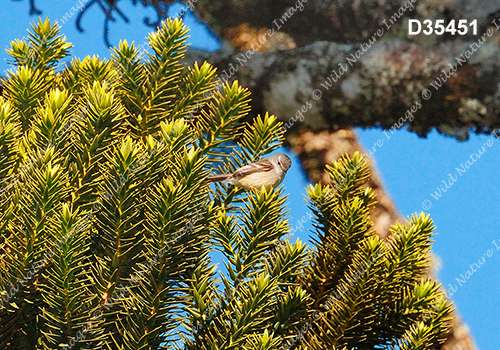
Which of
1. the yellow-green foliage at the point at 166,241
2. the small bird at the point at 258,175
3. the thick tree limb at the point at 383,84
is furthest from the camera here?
the thick tree limb at the point at 383,84

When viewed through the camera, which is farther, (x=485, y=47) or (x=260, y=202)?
(x=485, y=47)

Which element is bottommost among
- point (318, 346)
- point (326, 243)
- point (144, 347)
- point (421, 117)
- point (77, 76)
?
point (318, 346)

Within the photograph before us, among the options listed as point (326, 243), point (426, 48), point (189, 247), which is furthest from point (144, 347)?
point (426, 48)

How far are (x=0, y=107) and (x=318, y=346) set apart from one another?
1291 mm

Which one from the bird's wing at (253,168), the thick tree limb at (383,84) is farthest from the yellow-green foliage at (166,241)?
the thick tree limb at (383,84)

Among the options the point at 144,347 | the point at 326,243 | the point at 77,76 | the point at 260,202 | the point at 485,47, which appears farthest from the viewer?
the point at 485,47

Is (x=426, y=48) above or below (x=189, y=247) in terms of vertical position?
above

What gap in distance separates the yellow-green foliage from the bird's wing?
0.13 feet

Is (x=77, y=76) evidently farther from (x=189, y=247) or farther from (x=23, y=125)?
(x=189, y=247)

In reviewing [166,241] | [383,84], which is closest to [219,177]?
[166,241]

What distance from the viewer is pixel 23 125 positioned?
6.78 feet

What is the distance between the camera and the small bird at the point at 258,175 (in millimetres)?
2033

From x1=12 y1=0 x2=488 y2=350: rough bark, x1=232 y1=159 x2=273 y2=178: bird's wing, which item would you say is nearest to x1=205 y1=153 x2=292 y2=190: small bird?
x1=232 y1=159 x2=273 y2=178: bird's wing

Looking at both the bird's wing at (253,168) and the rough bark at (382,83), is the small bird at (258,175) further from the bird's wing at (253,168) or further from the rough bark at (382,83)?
the rough bark at (382,83)
